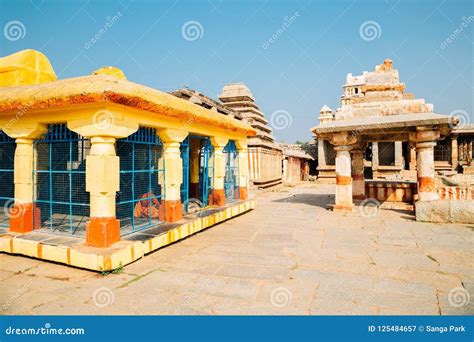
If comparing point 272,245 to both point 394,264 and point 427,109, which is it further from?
point 427,109

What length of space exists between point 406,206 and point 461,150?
20329 mm

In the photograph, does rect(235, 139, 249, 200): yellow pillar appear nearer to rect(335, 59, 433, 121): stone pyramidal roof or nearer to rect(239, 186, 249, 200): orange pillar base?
rect(239, 186, 249, 200): orange pillar base

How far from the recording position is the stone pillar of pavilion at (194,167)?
33.1ft

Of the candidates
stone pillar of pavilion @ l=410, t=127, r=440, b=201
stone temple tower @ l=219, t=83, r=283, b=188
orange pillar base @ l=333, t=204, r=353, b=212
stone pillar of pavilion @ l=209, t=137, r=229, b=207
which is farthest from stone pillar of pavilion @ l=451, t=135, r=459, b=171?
stone pillar of pavilion @ l=209, t=137, r=229, b=207

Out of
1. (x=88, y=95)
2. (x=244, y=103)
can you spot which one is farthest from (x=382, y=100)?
(x=88, y=95)

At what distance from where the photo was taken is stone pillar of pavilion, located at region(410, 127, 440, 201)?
841cm

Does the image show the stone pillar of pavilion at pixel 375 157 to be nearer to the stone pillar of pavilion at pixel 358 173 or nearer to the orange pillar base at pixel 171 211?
the stone pillar of pavilion at pixel 358 173

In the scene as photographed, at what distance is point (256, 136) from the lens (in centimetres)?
1645

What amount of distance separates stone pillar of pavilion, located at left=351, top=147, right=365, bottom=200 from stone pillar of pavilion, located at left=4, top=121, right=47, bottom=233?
9.89 m

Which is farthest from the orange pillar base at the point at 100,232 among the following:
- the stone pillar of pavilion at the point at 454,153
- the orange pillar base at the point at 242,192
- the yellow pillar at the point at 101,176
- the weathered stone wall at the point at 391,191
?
the stone pillar of pavilion at the point at 454,153

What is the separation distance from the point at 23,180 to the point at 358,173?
33.8 feet

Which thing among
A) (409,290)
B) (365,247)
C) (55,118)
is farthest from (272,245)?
(55,118)

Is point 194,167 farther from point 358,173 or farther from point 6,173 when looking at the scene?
point 358,173

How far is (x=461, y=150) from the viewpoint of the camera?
25609 millimetres
